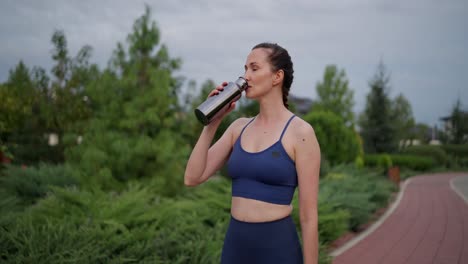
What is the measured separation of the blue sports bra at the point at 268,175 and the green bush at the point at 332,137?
525 inches

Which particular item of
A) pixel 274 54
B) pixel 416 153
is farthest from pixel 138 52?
pixel 416 153

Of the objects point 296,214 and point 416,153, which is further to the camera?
point 416,153

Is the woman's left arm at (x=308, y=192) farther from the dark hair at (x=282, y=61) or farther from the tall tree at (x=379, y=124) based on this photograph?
the tall tree at (x=379, y=124)

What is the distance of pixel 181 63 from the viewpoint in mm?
8344

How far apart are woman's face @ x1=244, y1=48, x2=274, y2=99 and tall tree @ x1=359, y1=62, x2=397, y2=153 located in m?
28.3

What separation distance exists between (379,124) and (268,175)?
28630mm

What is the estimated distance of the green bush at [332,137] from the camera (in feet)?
50.5

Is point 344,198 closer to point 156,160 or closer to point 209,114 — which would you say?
point 156,160

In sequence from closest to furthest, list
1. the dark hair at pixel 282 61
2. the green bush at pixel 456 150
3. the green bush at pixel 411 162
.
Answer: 1. the dark hair at pixel 282 61
2. the green bush at pixel 411 162
3. the green bush at pixel 456 150

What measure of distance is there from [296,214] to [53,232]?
319 cm

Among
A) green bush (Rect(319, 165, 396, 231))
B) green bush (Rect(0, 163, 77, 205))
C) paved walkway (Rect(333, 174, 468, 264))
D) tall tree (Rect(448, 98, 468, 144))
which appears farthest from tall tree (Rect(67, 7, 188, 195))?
tall tree (Rect(448, 98, 468, 144))

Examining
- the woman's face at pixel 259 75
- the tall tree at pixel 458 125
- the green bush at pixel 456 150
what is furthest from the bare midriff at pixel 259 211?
the tall tree at pixel 458 125

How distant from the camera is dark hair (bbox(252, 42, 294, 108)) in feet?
6.57

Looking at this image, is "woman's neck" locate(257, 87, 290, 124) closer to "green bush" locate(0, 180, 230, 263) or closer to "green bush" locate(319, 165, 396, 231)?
"green bush" locate(0, 180, 230, 263)
